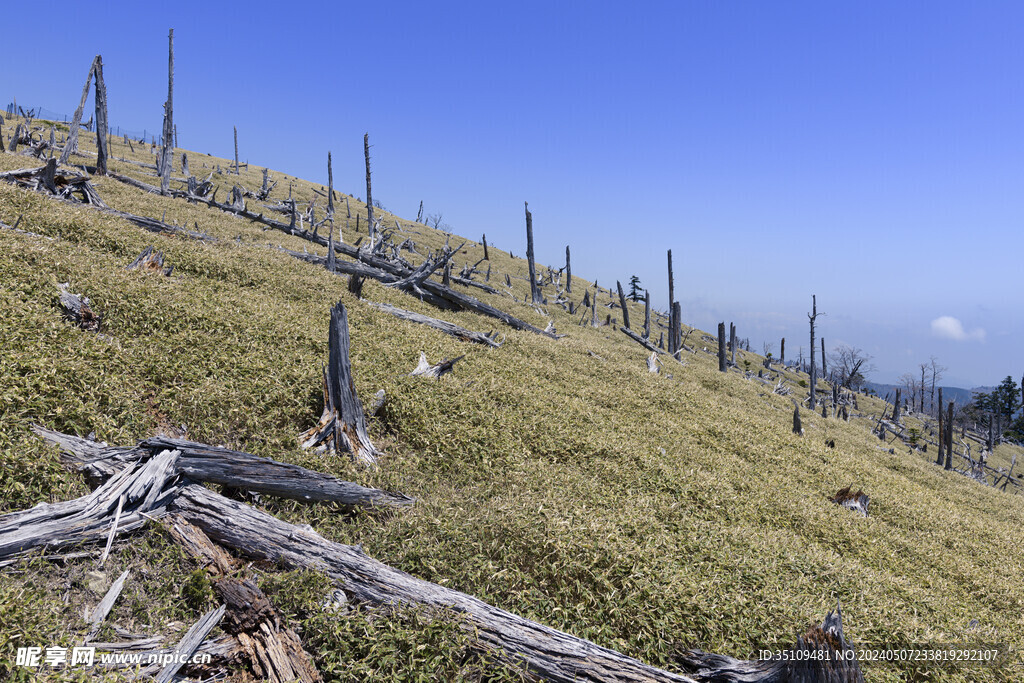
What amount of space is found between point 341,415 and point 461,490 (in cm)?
268

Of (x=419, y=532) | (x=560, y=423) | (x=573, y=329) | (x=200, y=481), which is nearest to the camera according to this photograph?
(x=200, y=481)

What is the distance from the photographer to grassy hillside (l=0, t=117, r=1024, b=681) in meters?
5.35

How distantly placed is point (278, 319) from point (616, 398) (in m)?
10.7

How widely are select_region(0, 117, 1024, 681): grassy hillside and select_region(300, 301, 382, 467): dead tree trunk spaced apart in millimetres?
436

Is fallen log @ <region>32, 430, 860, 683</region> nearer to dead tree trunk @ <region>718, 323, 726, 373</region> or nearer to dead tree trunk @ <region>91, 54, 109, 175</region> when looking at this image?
dead tree trunk @ <region>91, 54, 109, 175</region>

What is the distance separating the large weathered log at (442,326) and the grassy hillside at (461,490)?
1.07 metres

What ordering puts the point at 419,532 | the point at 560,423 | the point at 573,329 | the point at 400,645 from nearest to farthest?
the point at 400,645 → the point at 419,532 → the point at 560,423 → the point at 573,329

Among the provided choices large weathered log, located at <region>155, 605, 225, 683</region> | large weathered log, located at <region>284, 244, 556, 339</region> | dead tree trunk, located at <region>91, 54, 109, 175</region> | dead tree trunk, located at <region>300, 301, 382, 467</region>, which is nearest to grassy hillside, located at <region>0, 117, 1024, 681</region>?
large weathered log, located at <region>155, 605, 225, 683</region>

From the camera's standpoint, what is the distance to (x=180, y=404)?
27.6 feet

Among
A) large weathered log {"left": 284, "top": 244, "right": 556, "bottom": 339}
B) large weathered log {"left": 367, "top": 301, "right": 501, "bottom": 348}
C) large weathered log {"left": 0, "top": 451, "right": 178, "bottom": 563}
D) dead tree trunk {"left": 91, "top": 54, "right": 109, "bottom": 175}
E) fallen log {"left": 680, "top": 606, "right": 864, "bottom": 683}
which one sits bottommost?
fallen log {"left": 680, "top": 606, "right": 864, "bottom": 683}

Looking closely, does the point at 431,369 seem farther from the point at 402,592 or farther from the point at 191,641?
the point at 191,641

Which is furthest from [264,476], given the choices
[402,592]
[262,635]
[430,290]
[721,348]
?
[721,348]

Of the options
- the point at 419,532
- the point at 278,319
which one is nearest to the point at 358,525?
the point at 419,532

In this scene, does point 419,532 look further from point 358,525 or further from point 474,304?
point 474,304
